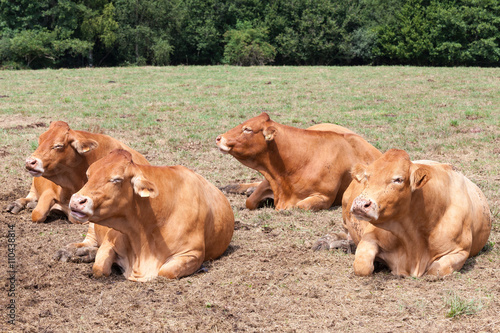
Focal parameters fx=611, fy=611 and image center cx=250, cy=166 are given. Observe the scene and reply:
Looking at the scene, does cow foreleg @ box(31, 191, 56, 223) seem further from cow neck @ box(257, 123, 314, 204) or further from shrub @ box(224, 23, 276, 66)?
shrub @ box(224, 23, 276, 66)

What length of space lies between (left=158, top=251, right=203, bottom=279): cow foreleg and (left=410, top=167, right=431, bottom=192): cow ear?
2.22 metres

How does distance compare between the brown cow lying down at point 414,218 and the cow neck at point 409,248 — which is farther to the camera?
the cow neck at point 409,248

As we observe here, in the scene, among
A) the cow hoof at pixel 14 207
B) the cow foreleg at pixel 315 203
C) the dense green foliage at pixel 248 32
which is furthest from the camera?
the dense green foliage at pixel 248 32

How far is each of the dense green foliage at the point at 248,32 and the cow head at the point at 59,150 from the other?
40.3 metres

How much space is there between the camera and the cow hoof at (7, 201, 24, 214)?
29.0 ft

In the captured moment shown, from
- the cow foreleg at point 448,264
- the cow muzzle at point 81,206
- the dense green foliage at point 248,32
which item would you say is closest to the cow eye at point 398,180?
the cow foreleg at point 448,264

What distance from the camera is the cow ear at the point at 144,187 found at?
225 inches

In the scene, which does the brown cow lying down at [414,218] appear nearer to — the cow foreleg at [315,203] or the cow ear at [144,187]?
the cow ear at [144,187]

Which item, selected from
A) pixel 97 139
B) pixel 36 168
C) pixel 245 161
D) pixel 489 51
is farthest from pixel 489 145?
pixel 489 51

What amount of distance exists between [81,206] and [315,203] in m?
4.42

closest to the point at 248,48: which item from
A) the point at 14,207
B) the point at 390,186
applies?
the point at 14,207

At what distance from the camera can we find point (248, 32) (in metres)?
53.2

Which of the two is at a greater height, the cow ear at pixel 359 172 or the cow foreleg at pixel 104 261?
Result: the cow ear at pixel 359 172

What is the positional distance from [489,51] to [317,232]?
46.6 metres
